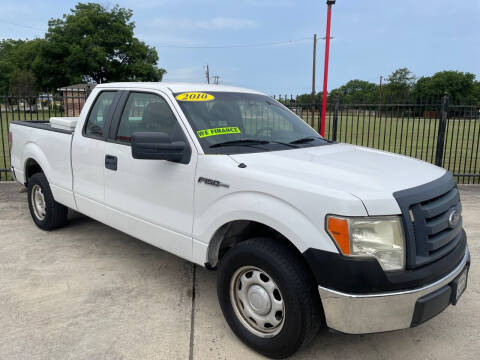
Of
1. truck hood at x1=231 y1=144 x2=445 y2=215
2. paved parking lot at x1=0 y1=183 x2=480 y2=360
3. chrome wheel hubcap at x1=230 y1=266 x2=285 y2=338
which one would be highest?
truck hood at x1=231 y1=144 x2=445 y2=215

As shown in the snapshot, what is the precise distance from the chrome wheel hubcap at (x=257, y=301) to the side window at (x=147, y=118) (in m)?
1.23

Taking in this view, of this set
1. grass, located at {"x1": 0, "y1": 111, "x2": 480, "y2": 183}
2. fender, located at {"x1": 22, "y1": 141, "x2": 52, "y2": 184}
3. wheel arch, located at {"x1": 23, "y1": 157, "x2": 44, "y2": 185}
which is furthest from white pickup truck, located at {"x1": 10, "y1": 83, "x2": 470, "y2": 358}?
grass, located at {"x1": 0, "y1": 111, "x2": 480, "y2": 183}

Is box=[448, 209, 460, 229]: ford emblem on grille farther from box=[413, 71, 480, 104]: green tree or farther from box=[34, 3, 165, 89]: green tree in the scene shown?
box=[413, 71, 480, 104]: green tree

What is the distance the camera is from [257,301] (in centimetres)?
290

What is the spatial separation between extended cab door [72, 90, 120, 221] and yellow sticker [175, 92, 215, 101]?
3.04ft

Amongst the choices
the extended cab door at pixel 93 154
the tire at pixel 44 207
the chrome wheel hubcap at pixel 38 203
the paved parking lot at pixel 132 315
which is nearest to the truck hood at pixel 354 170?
the paved parking lot at pixel 132 315

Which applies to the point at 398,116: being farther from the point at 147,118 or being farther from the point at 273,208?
the point at 273,208

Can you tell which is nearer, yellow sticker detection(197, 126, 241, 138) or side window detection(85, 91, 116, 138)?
yellow sticker detection(197, 126, 241, 138)

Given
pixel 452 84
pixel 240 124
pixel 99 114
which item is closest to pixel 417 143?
pixel 240 124

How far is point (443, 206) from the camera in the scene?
2.78 metres

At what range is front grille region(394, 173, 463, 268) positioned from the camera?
2.48 metres

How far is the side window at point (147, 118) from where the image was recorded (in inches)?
141

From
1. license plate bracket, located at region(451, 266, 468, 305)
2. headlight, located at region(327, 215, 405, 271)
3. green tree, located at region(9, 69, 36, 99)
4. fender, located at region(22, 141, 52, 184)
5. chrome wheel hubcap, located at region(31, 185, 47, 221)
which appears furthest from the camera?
green tree, located at region(9, 69, 36, 99)

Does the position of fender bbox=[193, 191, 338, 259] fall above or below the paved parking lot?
above
